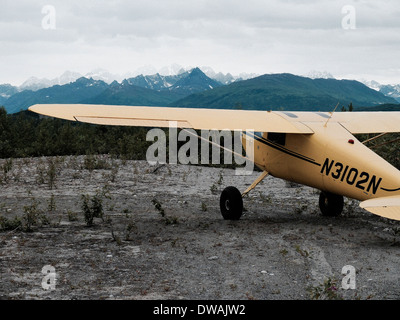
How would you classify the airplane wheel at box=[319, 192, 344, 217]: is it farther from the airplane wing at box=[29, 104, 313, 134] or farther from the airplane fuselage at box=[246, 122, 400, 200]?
the airplane wing at box=[29, 104, 313, 134]

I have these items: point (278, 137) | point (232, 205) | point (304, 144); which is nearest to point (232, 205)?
point (232, 205)

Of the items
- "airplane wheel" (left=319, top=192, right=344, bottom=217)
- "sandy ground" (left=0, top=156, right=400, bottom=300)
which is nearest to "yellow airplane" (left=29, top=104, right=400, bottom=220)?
"airplane wheel" (left=319, top=192, right=344, bottom=217)

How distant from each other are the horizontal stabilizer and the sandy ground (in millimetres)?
748

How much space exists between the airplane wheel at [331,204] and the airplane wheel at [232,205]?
81.6 inches

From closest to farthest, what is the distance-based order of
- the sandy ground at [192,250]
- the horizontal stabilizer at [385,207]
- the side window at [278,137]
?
the sandy ground at [192,250] < the horizontal stabilizer at [385,207] < the side window at [278,137]

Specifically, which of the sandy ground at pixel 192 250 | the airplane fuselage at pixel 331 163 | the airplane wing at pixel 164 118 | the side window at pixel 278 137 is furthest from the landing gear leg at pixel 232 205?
the airplane wing at pixel 164 118

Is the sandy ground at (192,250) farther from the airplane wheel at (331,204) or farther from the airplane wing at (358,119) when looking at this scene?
the airplane wing at (358,119)

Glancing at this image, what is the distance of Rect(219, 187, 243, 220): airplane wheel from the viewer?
10859 mm

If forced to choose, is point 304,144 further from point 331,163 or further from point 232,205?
point 232,205

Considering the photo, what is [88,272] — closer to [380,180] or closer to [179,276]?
[179,276]

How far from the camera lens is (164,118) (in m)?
10.3

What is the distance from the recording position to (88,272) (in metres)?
7.09

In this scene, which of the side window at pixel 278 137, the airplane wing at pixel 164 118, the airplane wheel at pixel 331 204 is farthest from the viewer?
the airplane wheel at pixel 331 204

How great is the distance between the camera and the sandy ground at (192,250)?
21.0 feet
